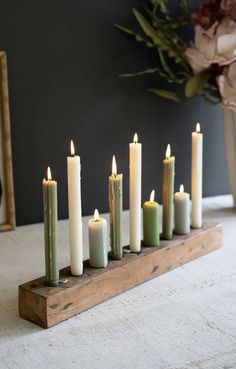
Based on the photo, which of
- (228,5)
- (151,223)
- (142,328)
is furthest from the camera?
(228,5)

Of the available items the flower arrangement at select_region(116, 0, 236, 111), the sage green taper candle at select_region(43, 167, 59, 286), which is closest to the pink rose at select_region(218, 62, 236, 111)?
the flower arrangement at select_region(116, 0, 236, 111)

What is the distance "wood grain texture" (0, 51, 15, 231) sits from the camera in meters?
0.97

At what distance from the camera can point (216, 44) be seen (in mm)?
961

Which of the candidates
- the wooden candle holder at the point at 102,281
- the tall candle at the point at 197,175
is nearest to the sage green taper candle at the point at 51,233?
the wooden candle holder at the point at 102,281

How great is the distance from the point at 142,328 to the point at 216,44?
1.70ft

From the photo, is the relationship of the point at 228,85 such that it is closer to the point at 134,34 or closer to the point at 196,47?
the point at 196,47

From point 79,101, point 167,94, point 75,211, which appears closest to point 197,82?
point 167,94

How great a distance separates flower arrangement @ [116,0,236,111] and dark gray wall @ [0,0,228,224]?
32mm

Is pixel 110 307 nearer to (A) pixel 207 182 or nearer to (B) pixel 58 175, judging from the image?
(B) pixel 58 175

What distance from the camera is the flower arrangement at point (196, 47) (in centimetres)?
96

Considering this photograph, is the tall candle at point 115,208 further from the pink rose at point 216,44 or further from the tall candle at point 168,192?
the pink rose at point 216,44

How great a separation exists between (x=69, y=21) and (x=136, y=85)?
19cm

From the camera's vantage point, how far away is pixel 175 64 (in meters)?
1.15

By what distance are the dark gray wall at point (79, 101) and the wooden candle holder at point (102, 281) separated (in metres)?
0.30
